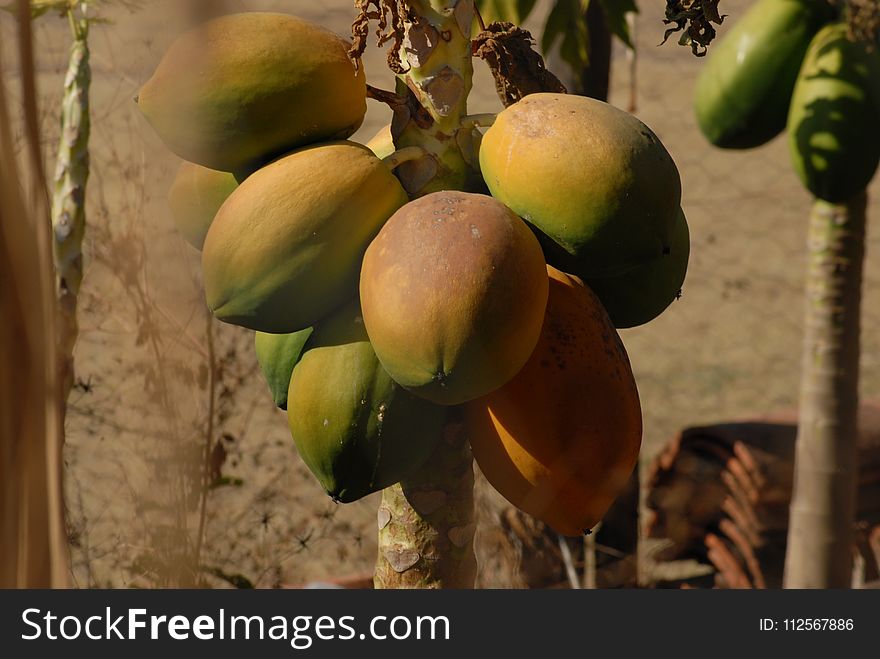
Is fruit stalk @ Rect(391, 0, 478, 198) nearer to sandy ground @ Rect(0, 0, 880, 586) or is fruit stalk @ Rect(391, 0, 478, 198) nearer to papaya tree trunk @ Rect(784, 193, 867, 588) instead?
sandy ground @ Rect(0, 0, 880, 586)

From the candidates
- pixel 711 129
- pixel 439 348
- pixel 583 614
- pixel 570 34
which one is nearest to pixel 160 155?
pixel 439 348

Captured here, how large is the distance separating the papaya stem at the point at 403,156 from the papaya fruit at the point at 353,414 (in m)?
0.11

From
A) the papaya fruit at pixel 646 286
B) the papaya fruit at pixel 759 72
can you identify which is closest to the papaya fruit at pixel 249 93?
the papaya fruit at pixel 646 286

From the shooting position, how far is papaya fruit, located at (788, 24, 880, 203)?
68.6 inches

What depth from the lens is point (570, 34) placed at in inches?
59.5

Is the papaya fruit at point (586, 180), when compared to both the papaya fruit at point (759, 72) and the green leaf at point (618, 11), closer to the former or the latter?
the green leaf at point (618, 11)

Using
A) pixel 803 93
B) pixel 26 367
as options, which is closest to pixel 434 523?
pixel 26 367

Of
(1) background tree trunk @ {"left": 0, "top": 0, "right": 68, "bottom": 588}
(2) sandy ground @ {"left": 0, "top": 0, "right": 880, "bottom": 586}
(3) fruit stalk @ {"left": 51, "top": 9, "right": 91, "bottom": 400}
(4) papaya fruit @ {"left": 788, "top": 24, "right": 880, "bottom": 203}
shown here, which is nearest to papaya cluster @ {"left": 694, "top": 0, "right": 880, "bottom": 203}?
(4) papaya fruit @ {"left": 788, "top": 24, "right": 880, "bottom": 203}

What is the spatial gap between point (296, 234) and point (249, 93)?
0.10m

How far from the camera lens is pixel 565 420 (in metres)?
0.71

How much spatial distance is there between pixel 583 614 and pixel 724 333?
13.7 ft

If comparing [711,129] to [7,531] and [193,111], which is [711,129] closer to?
[193,111]

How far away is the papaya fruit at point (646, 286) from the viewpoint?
79 cm

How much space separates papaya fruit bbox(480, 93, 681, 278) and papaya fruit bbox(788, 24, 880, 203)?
3.68ft
